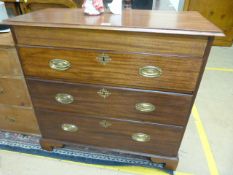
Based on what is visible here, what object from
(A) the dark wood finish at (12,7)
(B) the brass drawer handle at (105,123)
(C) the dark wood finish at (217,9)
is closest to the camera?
(B) the brass drawer handle at (105,123)

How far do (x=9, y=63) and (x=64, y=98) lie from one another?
0.38 meters

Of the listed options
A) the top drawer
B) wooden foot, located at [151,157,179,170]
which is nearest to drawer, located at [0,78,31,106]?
the top drawer

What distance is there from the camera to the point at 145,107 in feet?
3.26

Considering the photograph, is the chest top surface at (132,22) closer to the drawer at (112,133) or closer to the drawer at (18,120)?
the drawer at (112,133)

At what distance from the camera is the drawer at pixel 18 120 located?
1.29m

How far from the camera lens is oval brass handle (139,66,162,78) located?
0.87m

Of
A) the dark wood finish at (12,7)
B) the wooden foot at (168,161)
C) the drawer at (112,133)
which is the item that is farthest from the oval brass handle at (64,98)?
the dark wood finish at (12,7)

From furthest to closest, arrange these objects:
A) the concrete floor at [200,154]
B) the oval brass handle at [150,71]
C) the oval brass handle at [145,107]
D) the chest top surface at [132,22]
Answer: the concrete floor at [200,154] < the oval brass handle at [145,107] < the oval brass handle at [150,71] < the chest top surface at [132,22]

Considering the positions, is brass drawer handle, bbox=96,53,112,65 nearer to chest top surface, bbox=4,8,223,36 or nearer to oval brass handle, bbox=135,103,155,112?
chest top surface, bbox=4,8,223,36

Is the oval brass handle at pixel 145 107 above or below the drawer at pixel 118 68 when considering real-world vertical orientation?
below

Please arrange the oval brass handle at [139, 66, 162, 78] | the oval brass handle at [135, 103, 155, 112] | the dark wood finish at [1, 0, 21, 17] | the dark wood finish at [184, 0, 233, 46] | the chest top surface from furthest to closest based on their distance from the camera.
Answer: the dark wood finish at [184, 0, 233, 46]
the dark wood finish at [1, 0, 21, 17]
the oval brass handle at [135, 103, 155, 112]
the oval brass handle at [139, 66, 162, 78]
the chest top surface

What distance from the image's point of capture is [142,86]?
93 cm

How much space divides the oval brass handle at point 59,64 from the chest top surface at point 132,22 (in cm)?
18

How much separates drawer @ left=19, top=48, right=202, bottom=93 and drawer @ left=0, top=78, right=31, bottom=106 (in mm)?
206
